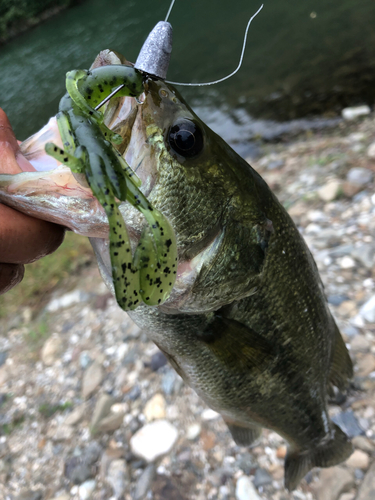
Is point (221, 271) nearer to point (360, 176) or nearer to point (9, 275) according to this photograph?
point (9, 275)

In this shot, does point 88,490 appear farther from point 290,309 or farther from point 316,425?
point 290,309

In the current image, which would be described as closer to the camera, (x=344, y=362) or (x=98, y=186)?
(x=98, y=186)

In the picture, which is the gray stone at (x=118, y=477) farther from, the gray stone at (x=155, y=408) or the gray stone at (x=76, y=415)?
the gray stone at (x=76, y=415)

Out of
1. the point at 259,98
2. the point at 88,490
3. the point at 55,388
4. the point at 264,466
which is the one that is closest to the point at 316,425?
the point at 264,466

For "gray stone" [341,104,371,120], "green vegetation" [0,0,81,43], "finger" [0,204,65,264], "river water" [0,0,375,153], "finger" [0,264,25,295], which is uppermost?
"green vegetation" [0,0,81,43]

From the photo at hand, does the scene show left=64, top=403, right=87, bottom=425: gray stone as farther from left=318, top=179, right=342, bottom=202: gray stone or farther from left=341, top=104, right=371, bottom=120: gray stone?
left=341, top=104, right=371, bottom=120: gray stone

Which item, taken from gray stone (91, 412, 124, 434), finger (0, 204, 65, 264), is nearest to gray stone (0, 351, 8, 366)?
gray stone (91, 412, 124, 434)
